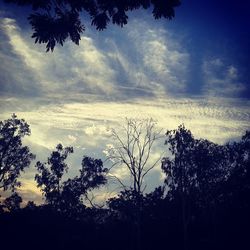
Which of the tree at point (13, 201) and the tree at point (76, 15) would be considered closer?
the tree at point (76, 15)

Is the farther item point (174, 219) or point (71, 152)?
point (71, 152)

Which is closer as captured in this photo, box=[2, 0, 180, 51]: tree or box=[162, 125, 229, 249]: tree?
box=[2, 0, 180, 51]: tree

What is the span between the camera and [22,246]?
3042 centimetres

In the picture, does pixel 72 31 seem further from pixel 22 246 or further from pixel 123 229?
pixel 123 229

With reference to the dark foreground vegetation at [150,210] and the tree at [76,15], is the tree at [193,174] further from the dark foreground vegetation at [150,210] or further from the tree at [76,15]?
the tree at [76,15]

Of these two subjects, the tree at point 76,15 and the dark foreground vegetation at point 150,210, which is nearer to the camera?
the tree at point 76,15

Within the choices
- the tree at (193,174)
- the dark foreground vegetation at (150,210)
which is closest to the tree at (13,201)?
the dark foreground vegetation at (150,210)

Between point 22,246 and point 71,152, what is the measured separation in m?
12.8

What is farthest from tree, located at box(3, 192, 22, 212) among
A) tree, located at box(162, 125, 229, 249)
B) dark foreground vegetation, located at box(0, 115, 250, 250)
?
tree, located at box(162, 125, 229, 249)

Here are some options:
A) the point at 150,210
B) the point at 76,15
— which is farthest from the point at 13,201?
the point at 76,15

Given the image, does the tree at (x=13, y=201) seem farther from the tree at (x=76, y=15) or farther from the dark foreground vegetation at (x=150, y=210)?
the tree at (x=76, y=15)

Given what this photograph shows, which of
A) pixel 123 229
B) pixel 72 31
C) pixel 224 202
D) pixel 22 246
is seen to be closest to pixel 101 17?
pixel 72 31

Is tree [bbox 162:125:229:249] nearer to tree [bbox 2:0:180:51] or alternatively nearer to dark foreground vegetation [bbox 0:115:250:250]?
dark foreground vegetation [bbox 0:115:250:250]

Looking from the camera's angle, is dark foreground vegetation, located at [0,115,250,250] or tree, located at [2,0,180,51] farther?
dark foreground vegetation, located at [0,115,250,250]
